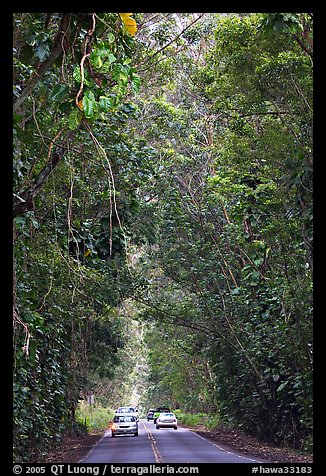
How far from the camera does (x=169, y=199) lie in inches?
666

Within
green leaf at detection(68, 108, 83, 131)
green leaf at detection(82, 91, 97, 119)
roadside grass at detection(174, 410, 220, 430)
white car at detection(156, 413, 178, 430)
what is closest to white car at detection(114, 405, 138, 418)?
white car at detection(156, 413, 178, 430)

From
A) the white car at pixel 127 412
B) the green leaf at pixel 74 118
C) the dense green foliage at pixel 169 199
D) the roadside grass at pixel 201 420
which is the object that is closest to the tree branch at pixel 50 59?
the dense green foliage at pixel 169 199

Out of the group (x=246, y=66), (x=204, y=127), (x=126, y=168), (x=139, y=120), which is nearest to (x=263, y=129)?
(x=246, y=66)

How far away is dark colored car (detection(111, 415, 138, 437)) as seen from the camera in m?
23.9

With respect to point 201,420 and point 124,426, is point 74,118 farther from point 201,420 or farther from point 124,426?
point 201,420

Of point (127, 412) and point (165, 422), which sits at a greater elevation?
point (127, 412)

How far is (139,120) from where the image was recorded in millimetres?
15562

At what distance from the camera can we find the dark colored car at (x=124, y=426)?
23922 mm

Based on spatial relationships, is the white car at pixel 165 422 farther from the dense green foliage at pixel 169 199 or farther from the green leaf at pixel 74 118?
the green leaf at pixel 74 118

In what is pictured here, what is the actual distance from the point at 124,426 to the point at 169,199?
10.8m

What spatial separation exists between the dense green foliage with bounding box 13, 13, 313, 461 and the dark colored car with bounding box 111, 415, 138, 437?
341cm

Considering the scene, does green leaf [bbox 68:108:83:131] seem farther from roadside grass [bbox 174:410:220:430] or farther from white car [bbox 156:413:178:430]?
white car [bbox 156:413:178:430]

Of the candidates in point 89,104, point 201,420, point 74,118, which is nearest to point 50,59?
point 74,118

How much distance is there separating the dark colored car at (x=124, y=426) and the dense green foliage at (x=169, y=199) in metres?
3.41
